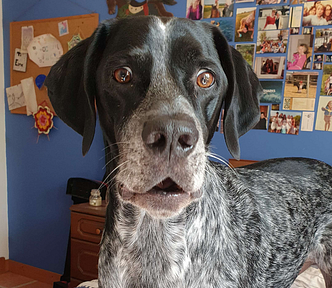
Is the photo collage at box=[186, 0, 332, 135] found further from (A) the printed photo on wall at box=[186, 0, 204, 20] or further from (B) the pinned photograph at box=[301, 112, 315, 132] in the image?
(A) the printed photo on wall at box=[186, 0, 204, 20]

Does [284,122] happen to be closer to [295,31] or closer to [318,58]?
[318,58]

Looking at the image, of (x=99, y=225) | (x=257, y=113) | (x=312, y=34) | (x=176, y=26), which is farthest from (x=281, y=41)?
(x=99, y=225)

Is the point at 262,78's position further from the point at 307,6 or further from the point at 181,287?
the point at 181,287

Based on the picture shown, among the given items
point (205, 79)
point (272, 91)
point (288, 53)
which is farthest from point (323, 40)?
point (205, 79)

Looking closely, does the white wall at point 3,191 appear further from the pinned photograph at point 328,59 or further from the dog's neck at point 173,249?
the pinned photograph at point 328,59

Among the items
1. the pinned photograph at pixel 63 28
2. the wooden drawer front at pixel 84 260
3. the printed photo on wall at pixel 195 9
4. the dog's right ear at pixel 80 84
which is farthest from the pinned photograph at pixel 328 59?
the pinned photograph at pixel 63 28

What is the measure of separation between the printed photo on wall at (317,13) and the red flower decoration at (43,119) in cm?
287

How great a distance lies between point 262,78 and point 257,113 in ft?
5.40

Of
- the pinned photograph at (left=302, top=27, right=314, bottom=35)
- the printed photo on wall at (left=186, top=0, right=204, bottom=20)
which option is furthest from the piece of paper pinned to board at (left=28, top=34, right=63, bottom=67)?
the pinned photograph at (left=302, top=27, right=314, bottom=35)

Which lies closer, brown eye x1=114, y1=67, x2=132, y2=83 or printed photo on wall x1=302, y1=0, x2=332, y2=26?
brown eye x1=114, y1=67, x2=132, y2=83

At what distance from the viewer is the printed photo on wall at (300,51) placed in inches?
106

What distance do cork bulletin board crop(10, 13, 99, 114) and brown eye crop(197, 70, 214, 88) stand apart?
2.70 metres

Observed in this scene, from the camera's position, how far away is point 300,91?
8.98ft

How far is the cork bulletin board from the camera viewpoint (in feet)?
11.6
